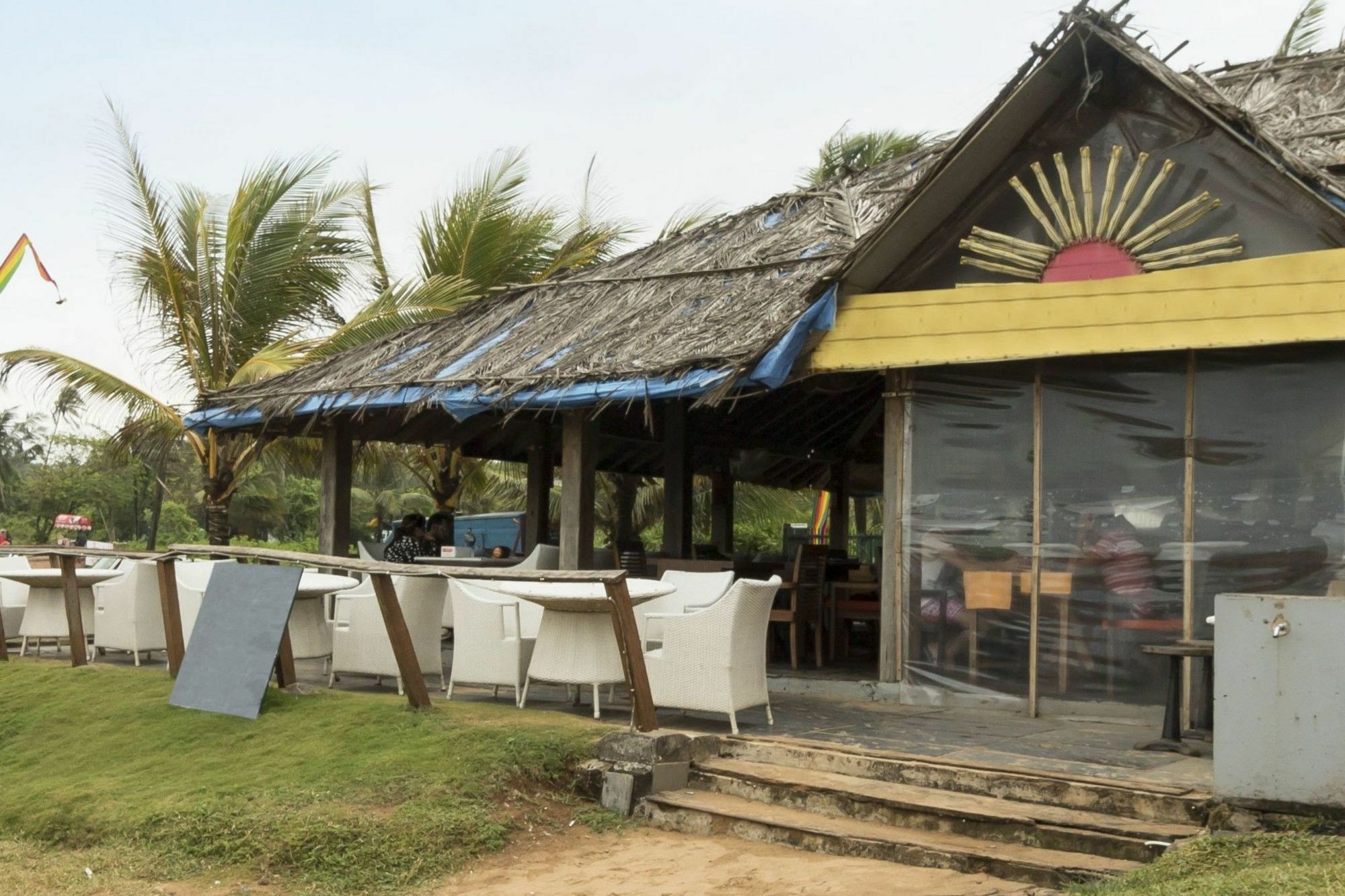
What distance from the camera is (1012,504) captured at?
8.20m

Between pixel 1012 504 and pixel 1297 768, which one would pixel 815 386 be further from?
pixel 1297 768

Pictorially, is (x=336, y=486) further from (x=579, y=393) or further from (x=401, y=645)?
(x=401, y=645)

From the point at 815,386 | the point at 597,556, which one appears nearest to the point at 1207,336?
the point at 815,386

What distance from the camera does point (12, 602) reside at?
39.0ft

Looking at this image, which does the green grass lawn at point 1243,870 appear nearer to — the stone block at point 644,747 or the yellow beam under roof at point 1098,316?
the stone block at point 644,747

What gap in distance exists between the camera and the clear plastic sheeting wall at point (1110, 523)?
7.68 m

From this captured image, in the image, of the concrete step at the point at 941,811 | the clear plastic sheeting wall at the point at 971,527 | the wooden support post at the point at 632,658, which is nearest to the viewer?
the concrete step at the point at 941,811

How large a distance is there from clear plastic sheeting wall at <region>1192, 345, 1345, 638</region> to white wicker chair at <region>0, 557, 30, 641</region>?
32.0ft

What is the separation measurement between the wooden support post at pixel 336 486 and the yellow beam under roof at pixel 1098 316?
5.28 metres

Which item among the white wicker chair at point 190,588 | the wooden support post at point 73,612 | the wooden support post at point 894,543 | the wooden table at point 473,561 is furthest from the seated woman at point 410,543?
the wooden support post at point 894,543

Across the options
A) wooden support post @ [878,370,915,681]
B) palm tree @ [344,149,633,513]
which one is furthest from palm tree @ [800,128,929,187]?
wooden support post @ [878,370,915,681]

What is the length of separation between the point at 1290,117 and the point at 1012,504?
3882 mm

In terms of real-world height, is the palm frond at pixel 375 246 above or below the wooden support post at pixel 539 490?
above

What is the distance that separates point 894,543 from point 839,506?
29.1 ft
